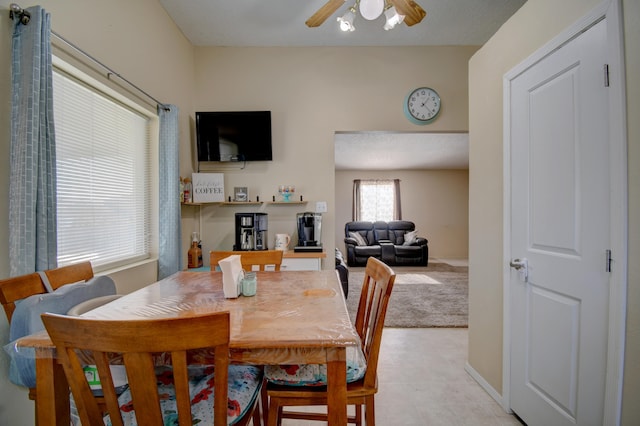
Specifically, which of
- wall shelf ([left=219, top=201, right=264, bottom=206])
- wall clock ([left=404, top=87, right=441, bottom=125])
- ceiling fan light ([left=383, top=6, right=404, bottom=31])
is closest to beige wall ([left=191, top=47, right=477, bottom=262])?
wall clock ([left=404, top=87, right=441, bottom=125])

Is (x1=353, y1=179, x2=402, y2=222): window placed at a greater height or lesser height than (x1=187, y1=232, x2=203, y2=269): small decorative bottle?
greater

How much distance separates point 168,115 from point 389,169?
20.8 ft

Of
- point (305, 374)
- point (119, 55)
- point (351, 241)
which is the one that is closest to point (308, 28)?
point (119, 55)

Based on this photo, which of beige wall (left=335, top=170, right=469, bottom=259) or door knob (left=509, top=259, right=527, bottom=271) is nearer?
door knob (left=509, top=259, right=527, bottom=271)

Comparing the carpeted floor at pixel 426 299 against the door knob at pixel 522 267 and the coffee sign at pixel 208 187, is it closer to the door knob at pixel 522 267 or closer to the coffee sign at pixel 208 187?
the door knob at pixel 522 267

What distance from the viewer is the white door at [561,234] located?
1192 millimetres

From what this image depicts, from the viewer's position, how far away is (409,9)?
1938mm

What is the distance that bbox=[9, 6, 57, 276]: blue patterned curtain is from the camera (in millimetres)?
1290

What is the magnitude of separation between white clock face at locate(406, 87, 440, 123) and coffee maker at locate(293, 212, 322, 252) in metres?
1.59

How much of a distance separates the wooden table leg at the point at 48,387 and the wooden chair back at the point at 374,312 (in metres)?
1.03

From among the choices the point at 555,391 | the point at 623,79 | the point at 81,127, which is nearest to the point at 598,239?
the point at 623,79

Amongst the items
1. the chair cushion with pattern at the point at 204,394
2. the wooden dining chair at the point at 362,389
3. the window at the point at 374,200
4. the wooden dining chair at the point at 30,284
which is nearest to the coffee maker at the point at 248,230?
the wooden dining chair at the point at 30,284

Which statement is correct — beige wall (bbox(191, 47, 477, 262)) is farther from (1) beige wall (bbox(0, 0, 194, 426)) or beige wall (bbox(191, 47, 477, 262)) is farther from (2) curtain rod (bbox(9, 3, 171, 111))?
(2) curtain rod (bbox(9, 3, 171, 111))

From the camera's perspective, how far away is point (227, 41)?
311 cm
